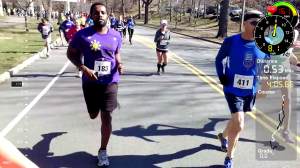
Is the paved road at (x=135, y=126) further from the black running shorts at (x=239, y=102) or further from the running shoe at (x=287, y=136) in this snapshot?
the black running shorts at (x=239, y=102)

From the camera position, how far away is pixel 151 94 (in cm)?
736

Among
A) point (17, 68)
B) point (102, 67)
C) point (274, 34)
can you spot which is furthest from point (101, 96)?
point (17, 68)

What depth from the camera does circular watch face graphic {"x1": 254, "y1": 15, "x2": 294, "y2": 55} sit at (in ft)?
9.92

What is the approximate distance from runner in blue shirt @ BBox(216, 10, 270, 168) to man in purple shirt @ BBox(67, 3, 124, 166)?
1386 mm

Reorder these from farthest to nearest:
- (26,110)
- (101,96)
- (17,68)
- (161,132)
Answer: (17,68) < (26,110) < (161,132) < (101,96)

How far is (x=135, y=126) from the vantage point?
5148mm

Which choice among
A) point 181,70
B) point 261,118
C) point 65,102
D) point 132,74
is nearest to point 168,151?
point 261,118

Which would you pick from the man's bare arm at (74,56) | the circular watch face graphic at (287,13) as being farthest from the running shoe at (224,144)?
the man's bare arm at (74,56)

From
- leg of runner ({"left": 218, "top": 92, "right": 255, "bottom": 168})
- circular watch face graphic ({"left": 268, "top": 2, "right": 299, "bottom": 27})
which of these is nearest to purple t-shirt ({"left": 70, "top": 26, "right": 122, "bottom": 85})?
leg of runner ({"left": 218, "top": 92, "right": 255, "bottom": 168})

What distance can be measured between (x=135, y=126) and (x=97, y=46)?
199 centimetres

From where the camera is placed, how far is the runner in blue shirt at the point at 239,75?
3.42 meters

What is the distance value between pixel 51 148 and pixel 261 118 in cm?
389

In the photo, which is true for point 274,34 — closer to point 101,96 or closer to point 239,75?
point 239,75

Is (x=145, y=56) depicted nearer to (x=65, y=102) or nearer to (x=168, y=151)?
(x=65, y=102)
